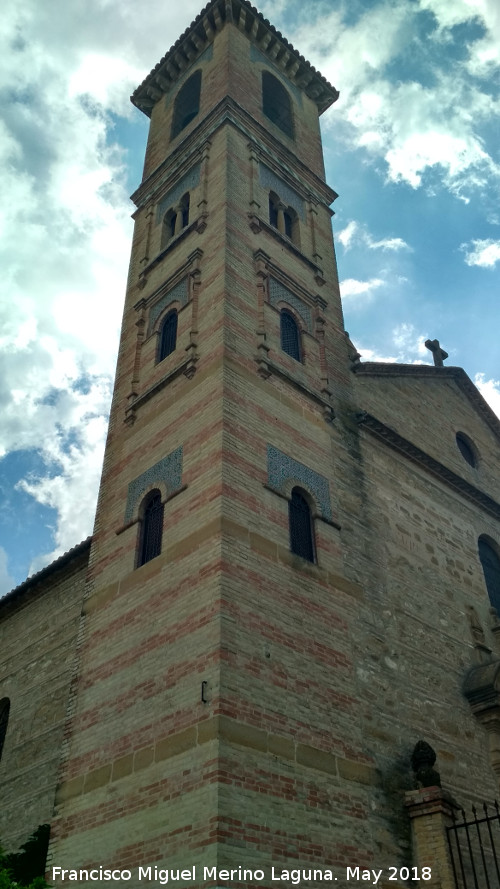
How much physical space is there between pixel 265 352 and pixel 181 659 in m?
5.51

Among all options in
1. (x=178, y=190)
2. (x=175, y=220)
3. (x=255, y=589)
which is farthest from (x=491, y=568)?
(x=178, y=190)

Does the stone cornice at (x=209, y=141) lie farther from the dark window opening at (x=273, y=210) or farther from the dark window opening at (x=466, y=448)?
the dark window opening at (x=466, y=448)

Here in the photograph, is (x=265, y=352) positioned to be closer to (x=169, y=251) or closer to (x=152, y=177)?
(x=169, y=251)

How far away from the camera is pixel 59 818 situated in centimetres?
1050

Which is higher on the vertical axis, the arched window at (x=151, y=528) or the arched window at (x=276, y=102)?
the arched window at (x=276, y=102)

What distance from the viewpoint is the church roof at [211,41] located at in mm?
20281

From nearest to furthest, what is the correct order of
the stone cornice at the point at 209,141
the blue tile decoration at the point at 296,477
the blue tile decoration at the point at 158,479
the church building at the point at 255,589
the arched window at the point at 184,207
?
the church building at the point at 255,589 → the blue tile decoration at the point at 296,477 → the blue tile decoration at the point at 158,479 → the arched window at the point at 184,207 → the stone cornice at the point at 209,141

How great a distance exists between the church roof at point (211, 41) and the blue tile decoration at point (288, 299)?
9142mm

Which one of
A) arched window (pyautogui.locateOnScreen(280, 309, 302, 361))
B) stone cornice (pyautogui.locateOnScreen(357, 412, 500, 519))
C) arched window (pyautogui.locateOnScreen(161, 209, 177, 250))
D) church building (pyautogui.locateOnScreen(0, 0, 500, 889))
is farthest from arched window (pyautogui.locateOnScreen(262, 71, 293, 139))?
stone cornice (pyautogui.locateOnScreen(357, 412, 500, 519))

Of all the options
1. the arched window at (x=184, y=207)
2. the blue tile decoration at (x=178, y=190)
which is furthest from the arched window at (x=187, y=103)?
the arched window at (x=184, y=207)

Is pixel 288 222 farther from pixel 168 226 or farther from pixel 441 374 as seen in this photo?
pixel 441 374

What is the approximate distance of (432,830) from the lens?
33.4ft

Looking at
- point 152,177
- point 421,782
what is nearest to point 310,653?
point 421,782

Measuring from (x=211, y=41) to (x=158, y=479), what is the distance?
13530 millimetres
